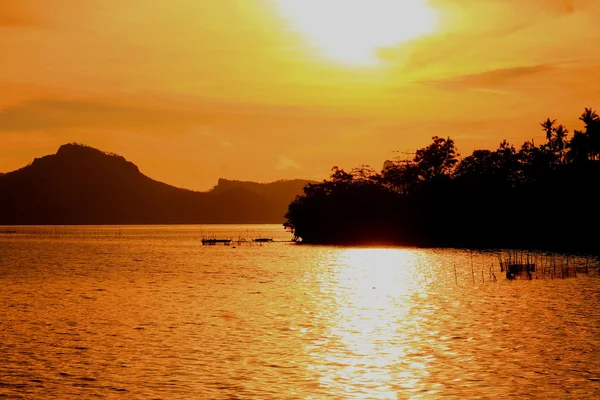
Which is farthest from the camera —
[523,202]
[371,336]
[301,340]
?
[523,202]

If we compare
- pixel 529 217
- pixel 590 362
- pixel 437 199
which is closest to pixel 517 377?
pixel 590 362

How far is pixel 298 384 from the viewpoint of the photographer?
3091cm

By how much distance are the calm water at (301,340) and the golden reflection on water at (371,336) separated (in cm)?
12

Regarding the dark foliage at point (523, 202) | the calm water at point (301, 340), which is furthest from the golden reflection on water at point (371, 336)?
the dark foliage at point (523, 202)

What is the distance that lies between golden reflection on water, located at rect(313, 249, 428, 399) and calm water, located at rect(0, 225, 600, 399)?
0.12 meters

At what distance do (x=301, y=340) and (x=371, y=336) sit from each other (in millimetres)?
4653

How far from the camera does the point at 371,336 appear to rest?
44250 mm

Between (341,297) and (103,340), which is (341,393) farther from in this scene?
(341,297)

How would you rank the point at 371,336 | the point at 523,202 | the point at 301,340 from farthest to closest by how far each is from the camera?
the point at 523,202
the point at 371,336
the point at 301,340

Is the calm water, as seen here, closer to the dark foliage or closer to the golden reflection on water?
the golden reflection on water

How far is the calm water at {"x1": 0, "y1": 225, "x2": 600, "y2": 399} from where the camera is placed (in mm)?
30719

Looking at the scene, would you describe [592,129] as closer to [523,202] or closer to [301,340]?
[523,202]

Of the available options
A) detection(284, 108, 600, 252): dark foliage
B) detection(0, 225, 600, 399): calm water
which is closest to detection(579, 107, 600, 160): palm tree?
detection(284, 108, 600, 252): dark foliage

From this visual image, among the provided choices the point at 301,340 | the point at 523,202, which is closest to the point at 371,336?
the point at 301,340
